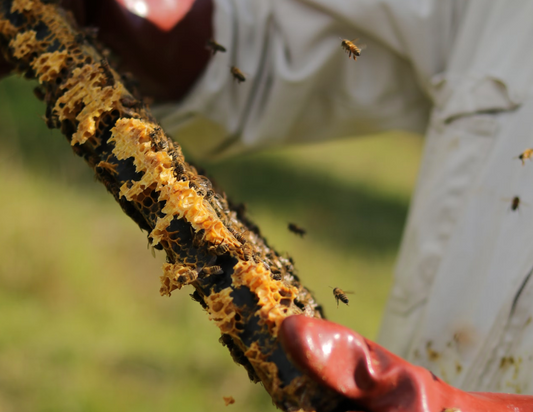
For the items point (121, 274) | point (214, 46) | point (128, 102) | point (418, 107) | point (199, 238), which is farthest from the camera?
point (121, 274)

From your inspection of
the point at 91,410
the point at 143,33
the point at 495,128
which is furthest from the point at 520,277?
the point at 91,410

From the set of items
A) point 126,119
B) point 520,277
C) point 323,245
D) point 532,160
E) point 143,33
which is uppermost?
point 143,33

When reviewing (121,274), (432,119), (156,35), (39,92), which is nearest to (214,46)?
(156,35)

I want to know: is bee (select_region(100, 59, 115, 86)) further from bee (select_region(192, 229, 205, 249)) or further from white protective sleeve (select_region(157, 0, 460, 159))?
white protective sleeve (select_region(157, 0, 460, 159))

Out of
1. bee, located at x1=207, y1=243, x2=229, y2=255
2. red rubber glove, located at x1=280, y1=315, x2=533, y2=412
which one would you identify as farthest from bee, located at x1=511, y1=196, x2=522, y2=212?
bee, located at x1=207, y1=243, x2=229, y2=255

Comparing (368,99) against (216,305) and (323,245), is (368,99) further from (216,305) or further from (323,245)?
(323,245)

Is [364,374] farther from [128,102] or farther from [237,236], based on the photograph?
[128,102]
